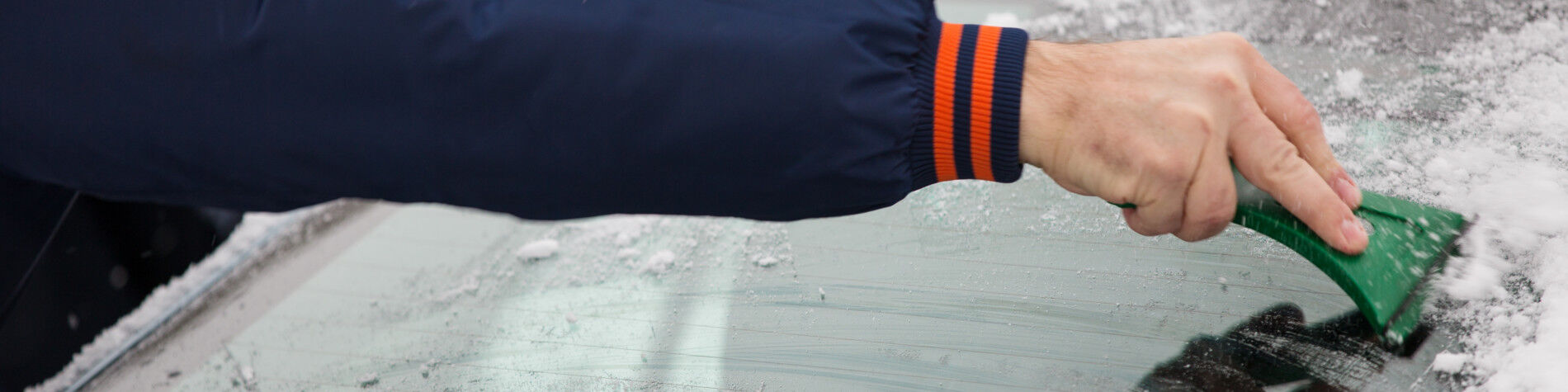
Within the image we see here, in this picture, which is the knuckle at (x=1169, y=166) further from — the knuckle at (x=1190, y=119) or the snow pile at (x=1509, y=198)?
the snow pile at (x=1509, y=198)

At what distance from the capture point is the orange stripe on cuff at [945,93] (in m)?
0.69

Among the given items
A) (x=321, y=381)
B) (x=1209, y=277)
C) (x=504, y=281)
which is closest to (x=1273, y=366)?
(x=1209, y=277)

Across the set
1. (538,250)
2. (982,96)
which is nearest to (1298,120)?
(982,96)

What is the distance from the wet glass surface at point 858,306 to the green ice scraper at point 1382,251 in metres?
0.03

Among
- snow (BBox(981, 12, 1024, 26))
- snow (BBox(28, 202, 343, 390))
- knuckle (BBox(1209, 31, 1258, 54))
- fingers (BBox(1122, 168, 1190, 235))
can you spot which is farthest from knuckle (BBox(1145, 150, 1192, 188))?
snow (BBox(28, 202, 343, 390))

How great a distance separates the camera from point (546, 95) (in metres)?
0.70

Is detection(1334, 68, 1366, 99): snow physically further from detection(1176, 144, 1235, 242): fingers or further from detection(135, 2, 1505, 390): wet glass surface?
detection(1176, 144, 1235, 242): fingers

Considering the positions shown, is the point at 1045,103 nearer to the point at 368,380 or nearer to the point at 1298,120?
the point at 1298,120

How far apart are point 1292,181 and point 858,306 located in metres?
0.35

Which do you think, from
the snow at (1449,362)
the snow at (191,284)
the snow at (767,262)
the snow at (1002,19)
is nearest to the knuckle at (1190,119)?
the snow at (1449,362)

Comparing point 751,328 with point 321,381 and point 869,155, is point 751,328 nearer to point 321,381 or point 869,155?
point 869,155

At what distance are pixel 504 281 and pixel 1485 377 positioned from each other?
821 millimetres

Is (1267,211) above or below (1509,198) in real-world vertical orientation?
above

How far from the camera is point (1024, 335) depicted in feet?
2.61
